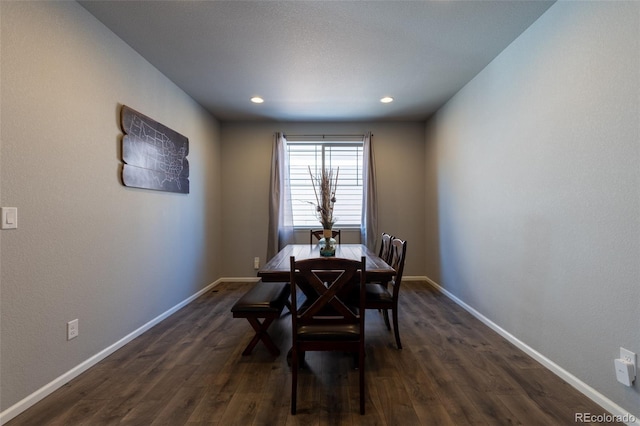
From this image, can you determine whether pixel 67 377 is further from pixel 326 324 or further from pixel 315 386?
pixel 326 324

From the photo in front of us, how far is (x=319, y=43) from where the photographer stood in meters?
2.33

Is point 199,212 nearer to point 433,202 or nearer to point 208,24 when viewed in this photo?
point 208,24

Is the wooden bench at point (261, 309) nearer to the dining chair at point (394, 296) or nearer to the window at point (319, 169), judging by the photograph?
the dining chair at point (394, 296)

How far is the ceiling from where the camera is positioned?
196 cm

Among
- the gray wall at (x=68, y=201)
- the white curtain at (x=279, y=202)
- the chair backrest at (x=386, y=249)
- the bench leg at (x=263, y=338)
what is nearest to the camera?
the gray wall at (x=68, y=201)

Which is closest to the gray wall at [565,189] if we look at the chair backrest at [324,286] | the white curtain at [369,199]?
the chair backrest at [324,286]

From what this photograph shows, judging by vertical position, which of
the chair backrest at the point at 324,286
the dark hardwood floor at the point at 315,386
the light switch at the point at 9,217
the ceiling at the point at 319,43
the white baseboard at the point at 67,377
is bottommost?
the dark hardwood floor at the point at 315,386

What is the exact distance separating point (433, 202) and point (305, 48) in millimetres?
2813

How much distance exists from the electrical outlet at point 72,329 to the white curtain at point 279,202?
2514 millimetres

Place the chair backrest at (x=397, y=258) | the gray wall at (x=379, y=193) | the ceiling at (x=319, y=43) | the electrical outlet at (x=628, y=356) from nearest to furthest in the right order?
the electrical outlet at (x=628, y=356) → the ceiling at (x=319, y=43) → the chair backrest at (x=397, y=258) → the gray wall at (x=379, y=193)

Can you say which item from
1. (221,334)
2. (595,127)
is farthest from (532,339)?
(221,334)

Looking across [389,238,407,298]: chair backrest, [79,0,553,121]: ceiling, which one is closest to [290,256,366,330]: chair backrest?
[389,238,407,298]: chair backrest

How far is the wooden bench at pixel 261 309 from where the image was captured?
2068mm

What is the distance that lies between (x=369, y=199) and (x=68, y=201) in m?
3.51
